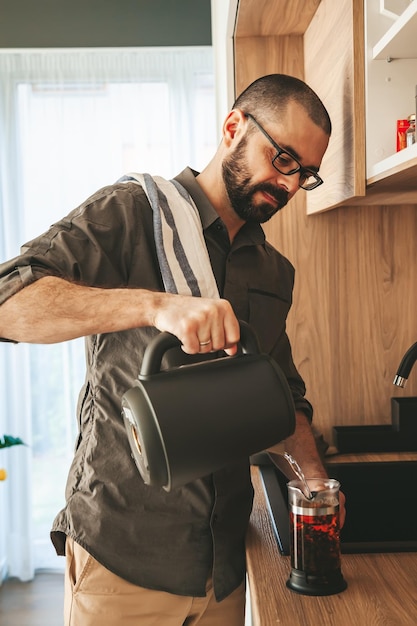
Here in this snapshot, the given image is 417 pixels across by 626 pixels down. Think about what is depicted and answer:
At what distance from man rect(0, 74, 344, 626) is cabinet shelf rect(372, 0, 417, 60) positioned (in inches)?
6.1

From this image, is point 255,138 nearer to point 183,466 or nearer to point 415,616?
point 183,466

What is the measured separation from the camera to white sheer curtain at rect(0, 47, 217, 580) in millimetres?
3518

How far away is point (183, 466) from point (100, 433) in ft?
1.64

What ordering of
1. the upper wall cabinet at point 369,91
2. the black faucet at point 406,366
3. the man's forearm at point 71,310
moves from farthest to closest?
the black faucet at point 406,366, the upper wall cabinet at point 369,91, the man's forearm at point 71,310

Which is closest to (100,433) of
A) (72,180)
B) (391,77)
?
(391,77)

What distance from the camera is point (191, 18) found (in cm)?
350

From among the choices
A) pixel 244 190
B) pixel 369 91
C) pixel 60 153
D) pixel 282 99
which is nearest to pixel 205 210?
pixel 244 190

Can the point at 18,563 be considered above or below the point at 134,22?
below

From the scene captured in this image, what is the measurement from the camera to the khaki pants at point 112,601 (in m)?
1.33

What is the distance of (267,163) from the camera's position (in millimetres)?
1334

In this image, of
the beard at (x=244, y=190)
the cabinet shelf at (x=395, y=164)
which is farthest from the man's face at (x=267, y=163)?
the cabinet shelf at (x=395, y=164)

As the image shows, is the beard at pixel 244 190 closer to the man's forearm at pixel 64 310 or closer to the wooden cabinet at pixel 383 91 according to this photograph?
the wooden cabinet at pixel 383 91

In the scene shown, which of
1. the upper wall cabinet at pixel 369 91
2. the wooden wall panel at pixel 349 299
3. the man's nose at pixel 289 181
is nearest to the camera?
the upper wall cabinet at pixel 369 91

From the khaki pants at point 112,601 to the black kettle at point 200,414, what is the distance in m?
0.52
